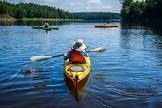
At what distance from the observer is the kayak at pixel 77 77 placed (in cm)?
1615

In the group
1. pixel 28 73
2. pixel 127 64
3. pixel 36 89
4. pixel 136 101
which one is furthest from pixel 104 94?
pixel 127 64

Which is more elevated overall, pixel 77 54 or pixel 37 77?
pixel 77 54

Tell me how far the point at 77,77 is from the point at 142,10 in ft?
434

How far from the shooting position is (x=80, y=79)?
16.9 metres

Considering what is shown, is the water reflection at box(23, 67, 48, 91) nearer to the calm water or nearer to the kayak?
the calm water

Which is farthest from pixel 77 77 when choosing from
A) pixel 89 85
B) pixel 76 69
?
pixel 89 85

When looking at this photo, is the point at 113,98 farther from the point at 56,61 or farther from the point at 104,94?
the point at 56,61

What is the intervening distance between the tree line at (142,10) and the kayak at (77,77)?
348ft

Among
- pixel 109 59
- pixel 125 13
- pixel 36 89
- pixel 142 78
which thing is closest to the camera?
pixel 36 89

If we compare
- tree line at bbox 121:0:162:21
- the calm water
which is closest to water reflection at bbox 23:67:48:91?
the calm water

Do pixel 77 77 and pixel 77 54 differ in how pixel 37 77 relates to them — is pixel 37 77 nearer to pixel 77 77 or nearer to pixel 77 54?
pixel 77 54

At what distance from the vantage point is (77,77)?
53.8 ft

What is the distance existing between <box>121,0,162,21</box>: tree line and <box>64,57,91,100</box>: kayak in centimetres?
10595

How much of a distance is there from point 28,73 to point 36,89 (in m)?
4.28
